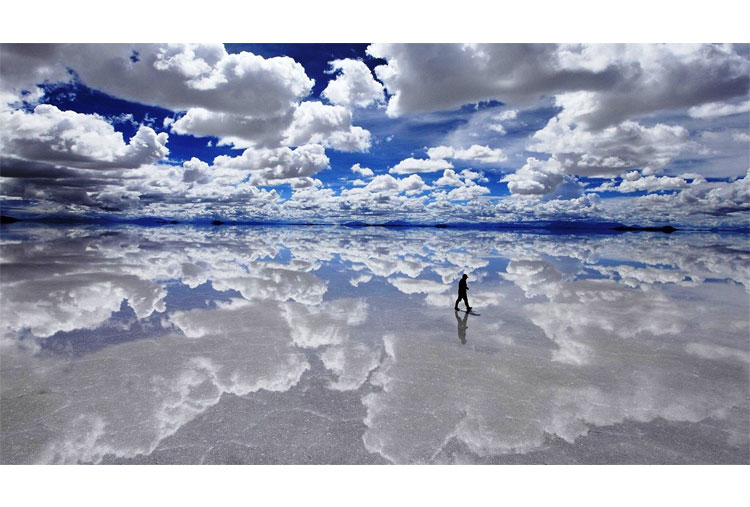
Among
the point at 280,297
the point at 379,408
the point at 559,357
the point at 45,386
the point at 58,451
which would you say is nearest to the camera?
the point at 58,451

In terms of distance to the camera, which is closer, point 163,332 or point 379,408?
point 379,408

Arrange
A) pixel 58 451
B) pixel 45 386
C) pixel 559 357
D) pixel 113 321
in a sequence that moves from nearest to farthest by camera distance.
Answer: pixel 58 451 < pixel 45 386 < pixel 559 357 < pixel 113 321

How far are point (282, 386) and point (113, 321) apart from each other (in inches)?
329

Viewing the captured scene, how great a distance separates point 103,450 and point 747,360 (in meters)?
15.2

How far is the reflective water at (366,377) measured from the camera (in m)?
6.46

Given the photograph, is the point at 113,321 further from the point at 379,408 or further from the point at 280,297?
the point at 379,408

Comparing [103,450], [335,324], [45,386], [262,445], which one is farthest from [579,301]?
[45,386]

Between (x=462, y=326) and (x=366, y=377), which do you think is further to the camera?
(x=462, y=326)

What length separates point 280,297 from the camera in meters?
17.2

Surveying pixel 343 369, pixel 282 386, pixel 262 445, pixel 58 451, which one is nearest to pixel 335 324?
pixel 343 369

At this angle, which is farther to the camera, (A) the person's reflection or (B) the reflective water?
(A) the person's reflection

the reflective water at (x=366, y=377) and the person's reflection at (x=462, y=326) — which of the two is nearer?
the reflective water at (x=366, y=377)

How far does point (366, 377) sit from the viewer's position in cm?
895

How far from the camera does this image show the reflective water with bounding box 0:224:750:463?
21.2 feet
